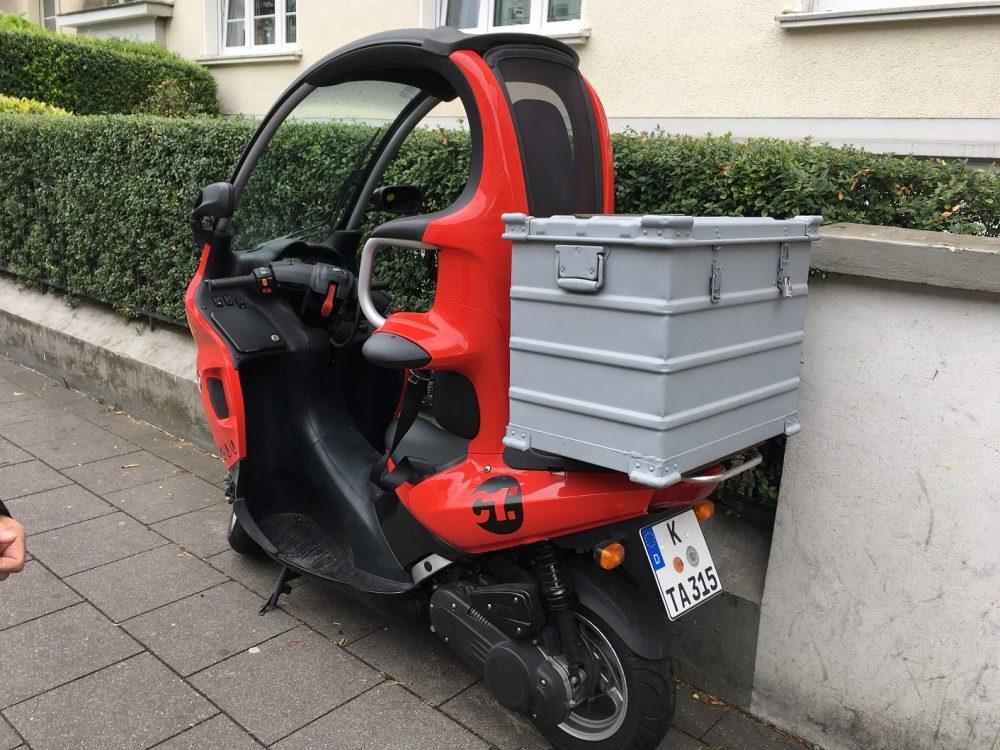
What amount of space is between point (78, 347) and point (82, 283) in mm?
508

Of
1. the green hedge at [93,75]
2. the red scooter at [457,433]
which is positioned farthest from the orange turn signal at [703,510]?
the green hedge at [93,75]

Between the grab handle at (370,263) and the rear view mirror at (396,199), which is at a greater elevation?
the rear view mirror at (396,199)

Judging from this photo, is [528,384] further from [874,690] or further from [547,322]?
[874,690]

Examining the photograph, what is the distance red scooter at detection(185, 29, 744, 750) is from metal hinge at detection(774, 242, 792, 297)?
0.54m

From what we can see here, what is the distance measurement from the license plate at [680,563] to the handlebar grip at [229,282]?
189 centimetres

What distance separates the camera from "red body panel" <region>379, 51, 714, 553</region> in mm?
2285

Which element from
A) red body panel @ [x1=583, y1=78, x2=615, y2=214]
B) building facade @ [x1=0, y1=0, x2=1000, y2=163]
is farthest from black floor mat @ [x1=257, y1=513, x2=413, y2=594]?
building facade @ [x1=0, y1=0, x2=1000, y2=163]

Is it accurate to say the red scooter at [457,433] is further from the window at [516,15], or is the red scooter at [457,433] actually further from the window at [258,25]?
the window at [258,25]

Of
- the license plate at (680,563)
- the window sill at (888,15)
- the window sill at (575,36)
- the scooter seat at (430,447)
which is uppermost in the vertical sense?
the window sill at (575,36)

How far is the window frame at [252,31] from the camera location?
35.1 feet

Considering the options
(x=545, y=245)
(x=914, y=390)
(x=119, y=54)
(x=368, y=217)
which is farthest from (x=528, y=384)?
(x=119, y=54)

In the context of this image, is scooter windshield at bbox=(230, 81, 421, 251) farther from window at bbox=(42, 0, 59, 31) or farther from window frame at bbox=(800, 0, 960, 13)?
window at bbox=(42, 0, 59, 31)

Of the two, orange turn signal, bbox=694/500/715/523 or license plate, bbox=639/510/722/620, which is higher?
orange turn signal, bbox=694/500/715/523

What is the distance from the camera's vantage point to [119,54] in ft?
38.1
